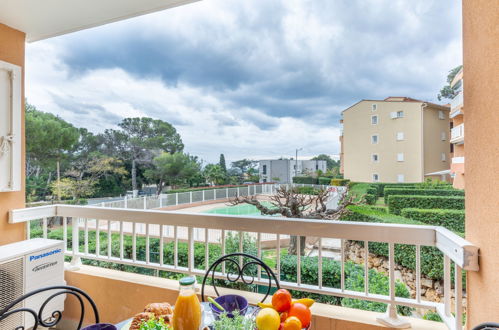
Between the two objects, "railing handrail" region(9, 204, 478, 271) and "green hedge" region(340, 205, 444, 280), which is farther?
"green hedge" region(340, 205, 444, 280)

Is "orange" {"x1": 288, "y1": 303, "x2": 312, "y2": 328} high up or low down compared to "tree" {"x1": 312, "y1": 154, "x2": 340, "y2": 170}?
down

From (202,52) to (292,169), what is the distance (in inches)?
124

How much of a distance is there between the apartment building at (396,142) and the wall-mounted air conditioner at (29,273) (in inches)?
119

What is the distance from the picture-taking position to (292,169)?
4.12 m

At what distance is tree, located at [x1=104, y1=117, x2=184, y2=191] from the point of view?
3.83m

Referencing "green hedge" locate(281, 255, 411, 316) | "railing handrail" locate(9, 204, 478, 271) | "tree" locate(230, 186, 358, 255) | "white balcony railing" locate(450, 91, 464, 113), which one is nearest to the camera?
"railing handrail" locate(9, 204, 478, 271)

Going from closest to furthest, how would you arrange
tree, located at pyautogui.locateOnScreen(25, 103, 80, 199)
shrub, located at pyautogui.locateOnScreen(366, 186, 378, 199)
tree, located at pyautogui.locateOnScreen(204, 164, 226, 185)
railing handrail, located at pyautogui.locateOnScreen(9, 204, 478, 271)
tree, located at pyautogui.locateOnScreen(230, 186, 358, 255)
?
railing handrail, located at pyautogui.locateOnScreen(9, 204, 478, 271)
tree, located at pyautogui.locateOnScreen(25, 103, 80, 199)
shrub, located at pyautogui.locateOnScreen(366, 186, 378, 199)
tree, located at pyautogui.locateOnScreen(230, 186, 358, 255)
tree, located at pyautogui.locateOnScreen(204, 164, 226, 185)

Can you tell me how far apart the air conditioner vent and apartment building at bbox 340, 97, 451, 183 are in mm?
3083

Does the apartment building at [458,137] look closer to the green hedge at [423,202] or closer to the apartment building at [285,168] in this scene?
the green hedge at [423,202]

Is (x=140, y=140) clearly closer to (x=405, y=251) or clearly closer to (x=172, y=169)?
(x=172, y=169)

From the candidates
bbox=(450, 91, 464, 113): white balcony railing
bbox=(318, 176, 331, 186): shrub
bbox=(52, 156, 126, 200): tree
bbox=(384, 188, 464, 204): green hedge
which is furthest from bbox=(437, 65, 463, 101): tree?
bbox=(52, 156, 126, 200): tree

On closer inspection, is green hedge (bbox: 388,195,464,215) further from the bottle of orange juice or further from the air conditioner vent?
the air conditioner vent

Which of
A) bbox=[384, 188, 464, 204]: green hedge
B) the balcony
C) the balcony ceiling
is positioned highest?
the balcony ceiling

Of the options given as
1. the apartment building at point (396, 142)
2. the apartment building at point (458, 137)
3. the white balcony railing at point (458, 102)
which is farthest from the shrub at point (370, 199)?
the white balcony railing at point (458, 102)
